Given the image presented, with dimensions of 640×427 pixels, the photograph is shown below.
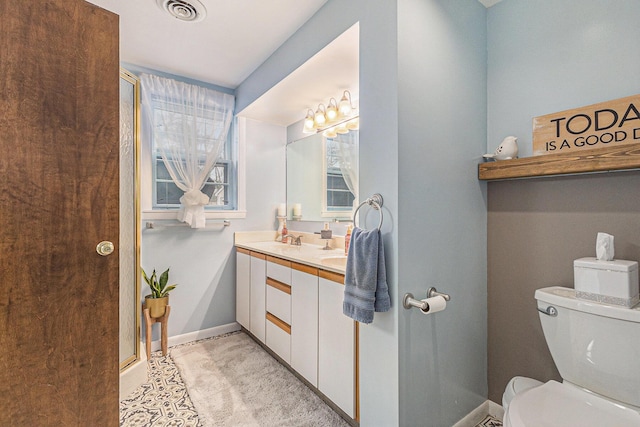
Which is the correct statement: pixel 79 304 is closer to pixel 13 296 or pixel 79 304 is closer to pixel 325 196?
pixel 13 296

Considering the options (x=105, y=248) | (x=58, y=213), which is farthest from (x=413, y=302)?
(x=58, y=213)

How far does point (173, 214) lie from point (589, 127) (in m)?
2.72

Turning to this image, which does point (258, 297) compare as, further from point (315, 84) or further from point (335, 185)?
point (315, 84)

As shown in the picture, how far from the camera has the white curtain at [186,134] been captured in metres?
2.48

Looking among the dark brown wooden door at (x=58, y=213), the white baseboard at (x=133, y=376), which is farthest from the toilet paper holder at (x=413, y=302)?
the white baseboard at (x=133, y=376)

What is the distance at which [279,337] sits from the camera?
85.6 inches

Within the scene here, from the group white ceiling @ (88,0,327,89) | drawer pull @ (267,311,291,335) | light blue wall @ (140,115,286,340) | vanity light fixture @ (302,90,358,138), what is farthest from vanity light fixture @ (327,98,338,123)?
drawer pull @ (267,311,291,335)

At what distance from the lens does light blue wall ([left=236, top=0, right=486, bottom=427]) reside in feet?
4.34

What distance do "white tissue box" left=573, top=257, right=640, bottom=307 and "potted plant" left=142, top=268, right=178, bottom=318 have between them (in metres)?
2.54

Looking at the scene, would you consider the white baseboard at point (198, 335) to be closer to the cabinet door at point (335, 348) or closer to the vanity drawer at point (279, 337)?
the vanity drawer at point (279, 337)

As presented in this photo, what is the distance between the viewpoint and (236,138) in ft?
9.48

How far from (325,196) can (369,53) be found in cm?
132

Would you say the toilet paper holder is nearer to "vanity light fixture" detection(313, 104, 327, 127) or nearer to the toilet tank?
the toilet tank

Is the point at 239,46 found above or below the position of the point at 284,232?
above
